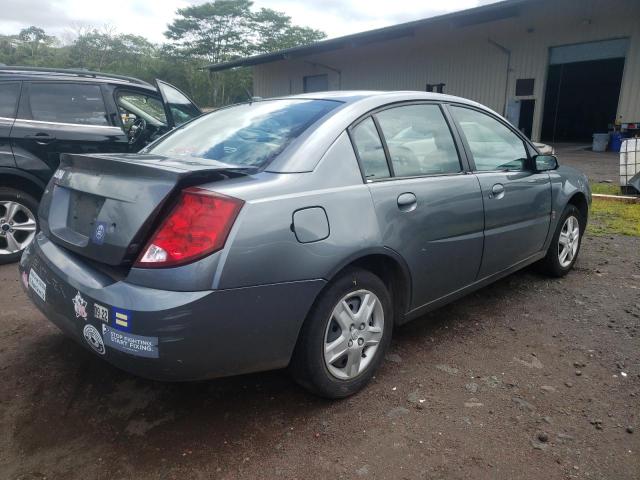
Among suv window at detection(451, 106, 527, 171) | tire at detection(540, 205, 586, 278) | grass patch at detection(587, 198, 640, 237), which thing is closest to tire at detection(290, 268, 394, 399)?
suv window at detection(451, 106, 527, 171)

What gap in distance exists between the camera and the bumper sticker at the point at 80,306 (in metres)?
2.08

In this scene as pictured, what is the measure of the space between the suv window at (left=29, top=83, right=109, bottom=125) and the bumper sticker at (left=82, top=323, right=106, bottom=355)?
3.58m

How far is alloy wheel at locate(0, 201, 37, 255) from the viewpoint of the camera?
4.59 metres

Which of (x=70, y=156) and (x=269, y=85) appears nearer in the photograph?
(x=70, y=156)

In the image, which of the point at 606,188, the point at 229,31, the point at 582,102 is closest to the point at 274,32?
the point at 229,31

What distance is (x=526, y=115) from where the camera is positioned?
18031mm

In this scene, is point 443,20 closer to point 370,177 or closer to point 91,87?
point 91,87

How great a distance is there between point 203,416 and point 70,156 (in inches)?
60.4

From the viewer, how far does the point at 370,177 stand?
2520 millimetres

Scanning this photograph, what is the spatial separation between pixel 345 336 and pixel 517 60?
18.4 meters

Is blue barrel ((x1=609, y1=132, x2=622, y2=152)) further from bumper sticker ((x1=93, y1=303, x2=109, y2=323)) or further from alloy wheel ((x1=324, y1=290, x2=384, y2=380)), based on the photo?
bumper sticker ((x1=93, y1=303, x2=109, y2=323))

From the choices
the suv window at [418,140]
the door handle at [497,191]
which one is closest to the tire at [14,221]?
the suv window at [418,140]

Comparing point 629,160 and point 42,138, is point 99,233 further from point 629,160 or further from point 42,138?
point 629,160

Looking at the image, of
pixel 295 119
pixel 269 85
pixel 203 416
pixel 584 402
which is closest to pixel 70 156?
pixel 295 119
